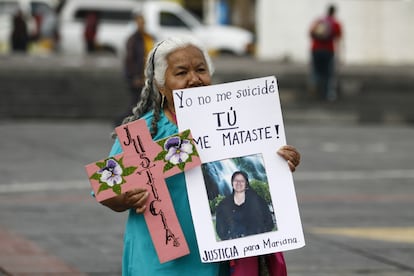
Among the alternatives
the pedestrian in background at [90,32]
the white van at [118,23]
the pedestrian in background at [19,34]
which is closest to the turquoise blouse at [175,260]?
the pedestrian in background at [19,34]

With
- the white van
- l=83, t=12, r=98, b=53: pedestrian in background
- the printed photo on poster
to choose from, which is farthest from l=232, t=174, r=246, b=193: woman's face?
the white van

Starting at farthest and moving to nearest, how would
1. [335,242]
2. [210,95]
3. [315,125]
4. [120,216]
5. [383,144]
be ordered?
[315,125] → [383,144] → [120,216] → [335,242] → [210,95]

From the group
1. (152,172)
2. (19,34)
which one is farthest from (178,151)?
(19,34)

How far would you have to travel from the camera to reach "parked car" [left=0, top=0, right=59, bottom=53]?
38.9 meters

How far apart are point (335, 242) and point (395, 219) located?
1.67m

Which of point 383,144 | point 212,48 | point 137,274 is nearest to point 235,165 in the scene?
point 137,274

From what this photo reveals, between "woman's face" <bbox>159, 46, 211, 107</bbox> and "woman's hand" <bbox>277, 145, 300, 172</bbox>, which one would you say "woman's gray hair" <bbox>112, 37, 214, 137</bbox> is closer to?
"woman's face" <bbox>159, 46, 211, 107</bbox>

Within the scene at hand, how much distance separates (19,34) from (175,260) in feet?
97.8

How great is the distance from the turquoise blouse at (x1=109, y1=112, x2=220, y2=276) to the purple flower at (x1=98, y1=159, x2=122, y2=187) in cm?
11

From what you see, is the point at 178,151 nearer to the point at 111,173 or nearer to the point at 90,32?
the point at 111,173

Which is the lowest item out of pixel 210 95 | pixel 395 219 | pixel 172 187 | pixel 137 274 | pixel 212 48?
pixel 212 48

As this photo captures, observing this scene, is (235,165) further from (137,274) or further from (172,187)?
(137,274)

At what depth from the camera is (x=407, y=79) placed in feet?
83.0

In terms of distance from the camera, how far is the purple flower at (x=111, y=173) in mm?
4641
